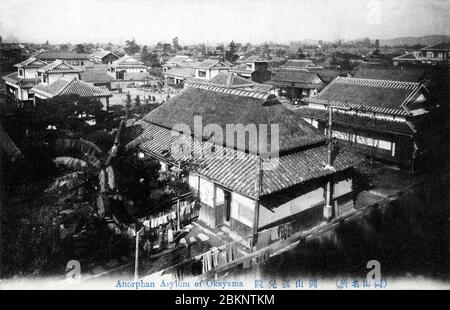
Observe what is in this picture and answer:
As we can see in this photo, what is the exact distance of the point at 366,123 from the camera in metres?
24.9

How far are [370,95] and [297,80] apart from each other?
25780mm

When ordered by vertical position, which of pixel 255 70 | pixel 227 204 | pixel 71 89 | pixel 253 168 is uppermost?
pixel 255 70

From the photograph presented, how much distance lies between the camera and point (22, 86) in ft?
132

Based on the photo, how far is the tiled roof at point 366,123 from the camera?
75.2 feet

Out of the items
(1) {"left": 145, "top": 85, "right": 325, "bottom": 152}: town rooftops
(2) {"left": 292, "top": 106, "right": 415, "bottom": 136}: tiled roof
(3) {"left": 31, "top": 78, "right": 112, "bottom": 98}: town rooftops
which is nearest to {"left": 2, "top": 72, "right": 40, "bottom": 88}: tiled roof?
(3) {"left": 31, "top": 78, "right": 112, "bottom": 98}: town rooftops

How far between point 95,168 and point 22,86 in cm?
3529

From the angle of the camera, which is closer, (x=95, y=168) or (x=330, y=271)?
(x=330, y=271)

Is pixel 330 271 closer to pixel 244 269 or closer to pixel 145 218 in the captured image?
pixel 244 269

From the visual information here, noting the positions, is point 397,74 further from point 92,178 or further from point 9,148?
point 9,148

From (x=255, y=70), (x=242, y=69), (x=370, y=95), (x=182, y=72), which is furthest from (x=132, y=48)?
(x=370, y=95)

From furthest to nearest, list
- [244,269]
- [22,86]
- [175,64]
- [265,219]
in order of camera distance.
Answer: [175,64] → [22,86] → [265,219] → [244,269]

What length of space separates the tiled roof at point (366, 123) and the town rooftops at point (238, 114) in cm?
939
